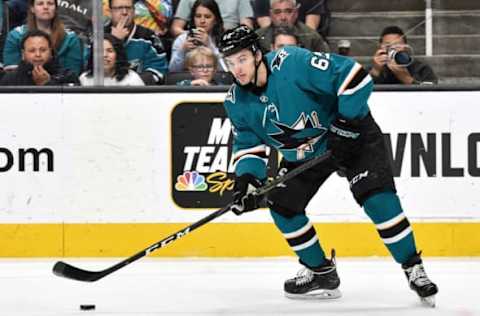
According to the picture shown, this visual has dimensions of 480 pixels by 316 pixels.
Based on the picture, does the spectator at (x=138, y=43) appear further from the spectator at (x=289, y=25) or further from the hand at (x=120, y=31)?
the spectator at (x=289, y=25)

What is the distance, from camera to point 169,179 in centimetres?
522

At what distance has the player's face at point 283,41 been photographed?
205 inches

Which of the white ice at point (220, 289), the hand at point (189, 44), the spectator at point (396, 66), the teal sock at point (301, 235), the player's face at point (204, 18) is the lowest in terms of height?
the white ice at point (220, 289)

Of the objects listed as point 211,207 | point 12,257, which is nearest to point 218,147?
point 211,207

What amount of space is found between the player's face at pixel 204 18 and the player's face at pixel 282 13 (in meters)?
0.29

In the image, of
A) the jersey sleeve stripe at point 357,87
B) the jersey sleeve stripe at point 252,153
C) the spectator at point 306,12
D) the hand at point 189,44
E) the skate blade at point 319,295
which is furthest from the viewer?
the hand at point 189,44

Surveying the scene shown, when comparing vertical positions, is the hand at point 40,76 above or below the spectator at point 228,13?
below

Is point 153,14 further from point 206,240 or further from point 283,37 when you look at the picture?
point 206,240

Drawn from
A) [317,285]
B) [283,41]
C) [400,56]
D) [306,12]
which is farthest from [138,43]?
[317,285]

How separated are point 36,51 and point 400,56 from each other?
5.66ft

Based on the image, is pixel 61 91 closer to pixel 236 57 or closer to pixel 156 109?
pixel 156 109

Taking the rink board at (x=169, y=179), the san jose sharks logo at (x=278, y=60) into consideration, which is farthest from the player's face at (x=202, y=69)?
the san jose sharks logo at (x=278, y=60)

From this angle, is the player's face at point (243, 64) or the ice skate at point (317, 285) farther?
the ice skate at point (317, 285)

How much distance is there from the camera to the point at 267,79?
404 centimetres
